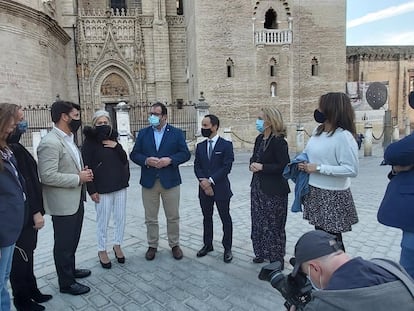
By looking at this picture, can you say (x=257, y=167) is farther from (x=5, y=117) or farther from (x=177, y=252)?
(x=5, y=117)

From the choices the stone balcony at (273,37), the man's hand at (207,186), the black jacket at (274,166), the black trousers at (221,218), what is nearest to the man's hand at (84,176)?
the man's hand at (207,186)

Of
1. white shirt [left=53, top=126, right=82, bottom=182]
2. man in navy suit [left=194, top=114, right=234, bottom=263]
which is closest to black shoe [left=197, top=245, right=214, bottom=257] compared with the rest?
man in navy suit [left=194, top=114, right=234, bottom=263]

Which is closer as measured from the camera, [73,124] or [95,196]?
[73,124]

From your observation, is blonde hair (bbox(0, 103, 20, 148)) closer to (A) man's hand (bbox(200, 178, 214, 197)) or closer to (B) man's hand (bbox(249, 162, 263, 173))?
(A) man's hand (bbox(200, 178, 214, 197))

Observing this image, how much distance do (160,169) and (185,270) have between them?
1242 mm

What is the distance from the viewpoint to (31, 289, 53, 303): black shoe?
3207mm

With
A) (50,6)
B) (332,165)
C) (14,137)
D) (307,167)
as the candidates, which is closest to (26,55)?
(50,6)

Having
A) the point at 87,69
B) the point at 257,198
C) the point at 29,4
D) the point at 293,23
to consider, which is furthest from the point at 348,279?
the point at 87,69

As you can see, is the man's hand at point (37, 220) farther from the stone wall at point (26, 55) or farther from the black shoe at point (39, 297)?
the stone wall at point (26, 55)

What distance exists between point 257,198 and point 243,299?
1138 millimetres

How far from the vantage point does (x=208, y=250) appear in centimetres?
437

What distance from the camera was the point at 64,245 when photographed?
3.35 metres

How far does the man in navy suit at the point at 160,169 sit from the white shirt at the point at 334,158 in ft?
5.52

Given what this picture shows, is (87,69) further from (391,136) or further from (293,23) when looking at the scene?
(391,136)
